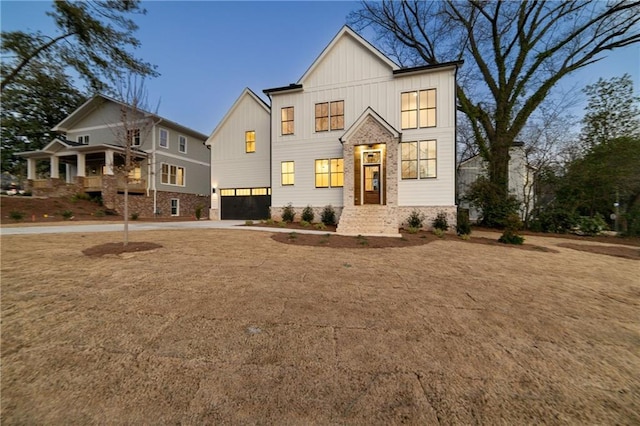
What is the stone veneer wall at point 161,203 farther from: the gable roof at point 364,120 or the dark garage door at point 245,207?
the gable roof at point 364,120

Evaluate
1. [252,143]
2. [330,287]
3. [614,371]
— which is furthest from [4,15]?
[614,371]

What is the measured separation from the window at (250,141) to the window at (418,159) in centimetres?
1063

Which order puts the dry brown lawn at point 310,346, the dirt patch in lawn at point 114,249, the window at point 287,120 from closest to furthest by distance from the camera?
the dry brown lawn at point 310,346, the dirt patch in lawn at point 114,249, the window at point 287,120

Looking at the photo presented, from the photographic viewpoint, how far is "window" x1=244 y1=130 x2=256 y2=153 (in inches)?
706

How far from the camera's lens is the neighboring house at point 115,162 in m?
19.5

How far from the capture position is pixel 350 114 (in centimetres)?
1448

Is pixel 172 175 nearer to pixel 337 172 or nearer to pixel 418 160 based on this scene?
pixel 337 172

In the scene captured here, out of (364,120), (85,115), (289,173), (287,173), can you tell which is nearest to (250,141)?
(287,173)

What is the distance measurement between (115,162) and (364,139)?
2179 cm

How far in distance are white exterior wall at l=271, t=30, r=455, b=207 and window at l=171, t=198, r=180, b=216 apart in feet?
41.7

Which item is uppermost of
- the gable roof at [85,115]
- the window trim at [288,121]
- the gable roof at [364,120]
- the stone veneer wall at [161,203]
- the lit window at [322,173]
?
the gable roof at [85,115]

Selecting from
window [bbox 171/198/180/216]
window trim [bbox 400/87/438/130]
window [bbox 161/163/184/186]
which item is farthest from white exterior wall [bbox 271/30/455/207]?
window [bbox 171/198/180/216]

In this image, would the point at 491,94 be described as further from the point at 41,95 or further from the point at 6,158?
the point at 6,158

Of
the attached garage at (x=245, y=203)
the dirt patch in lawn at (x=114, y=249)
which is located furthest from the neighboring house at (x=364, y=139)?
the dirt patch in lawn at (x=114, y=249)
